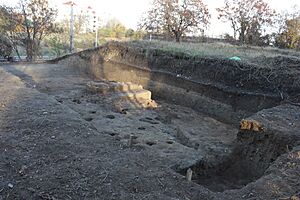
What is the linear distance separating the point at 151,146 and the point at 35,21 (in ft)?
49.9

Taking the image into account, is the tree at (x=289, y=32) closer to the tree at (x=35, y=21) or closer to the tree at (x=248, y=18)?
the tree at (x=248, y=18)

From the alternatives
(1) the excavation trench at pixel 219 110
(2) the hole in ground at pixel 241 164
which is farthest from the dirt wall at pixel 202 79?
(2) the hole in ground at pixel 241 164

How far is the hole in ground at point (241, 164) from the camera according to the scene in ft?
18.3

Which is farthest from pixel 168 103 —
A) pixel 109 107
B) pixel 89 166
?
pixel 89 166

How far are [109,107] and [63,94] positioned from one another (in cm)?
224

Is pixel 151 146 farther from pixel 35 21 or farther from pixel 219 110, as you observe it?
pixel 35 21

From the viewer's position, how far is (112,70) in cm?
1384

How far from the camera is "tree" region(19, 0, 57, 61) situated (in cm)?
1805

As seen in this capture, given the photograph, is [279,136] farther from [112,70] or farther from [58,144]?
[112,70]

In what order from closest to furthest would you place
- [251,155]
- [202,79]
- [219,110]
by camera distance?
[251,155] < [219,110] < [202,79]

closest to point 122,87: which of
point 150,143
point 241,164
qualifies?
point 150,143

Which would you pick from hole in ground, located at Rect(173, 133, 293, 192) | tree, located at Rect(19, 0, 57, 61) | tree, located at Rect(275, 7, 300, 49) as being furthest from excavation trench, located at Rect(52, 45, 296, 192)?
tree, located at Rect(275, 7, 300, 49)

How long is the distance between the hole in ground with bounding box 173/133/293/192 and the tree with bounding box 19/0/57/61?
1590cm

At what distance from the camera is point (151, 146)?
619 centimetres
